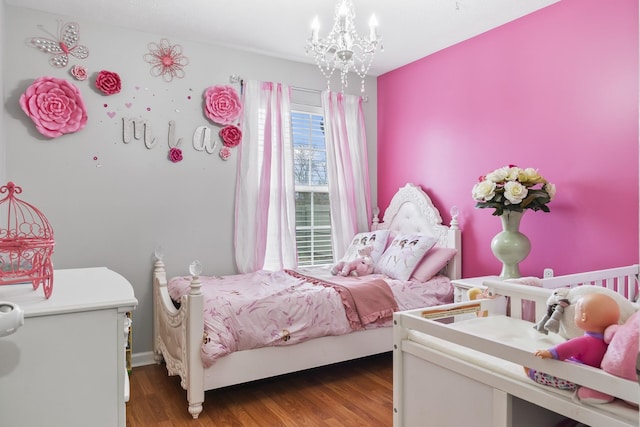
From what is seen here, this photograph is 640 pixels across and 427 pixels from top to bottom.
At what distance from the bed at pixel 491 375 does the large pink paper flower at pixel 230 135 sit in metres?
2.24

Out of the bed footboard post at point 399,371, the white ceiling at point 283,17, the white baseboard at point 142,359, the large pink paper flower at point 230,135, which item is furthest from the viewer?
the large pink paper flower at point 230,135

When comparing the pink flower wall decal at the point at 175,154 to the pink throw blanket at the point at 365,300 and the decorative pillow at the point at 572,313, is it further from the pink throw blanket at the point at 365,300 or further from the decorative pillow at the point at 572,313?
the decorative pillow at the point at 572,313

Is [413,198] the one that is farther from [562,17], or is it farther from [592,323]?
[592,323]

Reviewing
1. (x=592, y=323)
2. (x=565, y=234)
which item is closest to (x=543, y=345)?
(x=592, y=323)

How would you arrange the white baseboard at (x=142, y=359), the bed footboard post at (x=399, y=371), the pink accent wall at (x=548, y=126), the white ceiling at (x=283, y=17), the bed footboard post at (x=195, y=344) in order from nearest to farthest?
the bed footboard post at (x=399, y=371), the bed footboard post at (x=195, y=344), the pink accent wall at (x=548, y=126), the white ceiling at (x=283, y=17), the white baseboard at (x=142, y=359)

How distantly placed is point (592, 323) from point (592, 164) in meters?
1.71

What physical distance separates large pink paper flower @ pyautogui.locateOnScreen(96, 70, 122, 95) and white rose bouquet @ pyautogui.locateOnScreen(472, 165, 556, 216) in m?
2.51

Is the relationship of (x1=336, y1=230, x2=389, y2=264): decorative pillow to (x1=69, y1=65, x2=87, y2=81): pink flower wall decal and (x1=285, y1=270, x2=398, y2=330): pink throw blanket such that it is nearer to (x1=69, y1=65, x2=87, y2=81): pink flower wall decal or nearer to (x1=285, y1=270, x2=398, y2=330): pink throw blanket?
(x1=285, y1=270, x2=398, y2=330): pink throw blanket

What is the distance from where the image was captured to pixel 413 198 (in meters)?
3.60

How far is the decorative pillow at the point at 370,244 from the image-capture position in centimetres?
346

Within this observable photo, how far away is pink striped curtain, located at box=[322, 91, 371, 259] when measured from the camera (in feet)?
12.4

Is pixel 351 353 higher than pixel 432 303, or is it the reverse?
pixel 432 303

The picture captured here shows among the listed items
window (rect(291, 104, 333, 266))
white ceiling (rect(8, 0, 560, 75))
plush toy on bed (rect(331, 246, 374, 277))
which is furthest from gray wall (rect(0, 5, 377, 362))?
plush toy on bed (rect(331, 246, 374, 277))

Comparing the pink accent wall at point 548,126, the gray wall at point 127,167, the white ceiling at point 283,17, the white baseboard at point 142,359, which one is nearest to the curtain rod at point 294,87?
the gray wall at point 127,167
